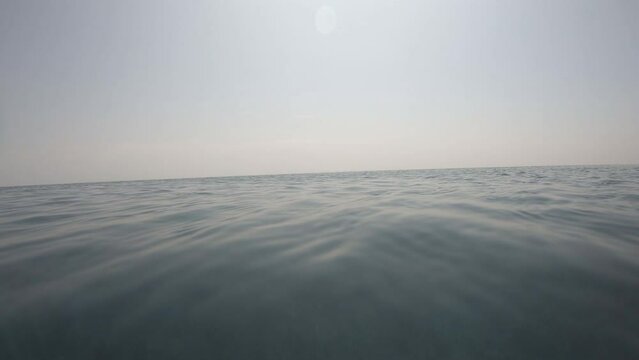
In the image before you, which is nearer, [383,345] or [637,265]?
[383,345]

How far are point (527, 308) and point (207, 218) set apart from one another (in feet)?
19.1

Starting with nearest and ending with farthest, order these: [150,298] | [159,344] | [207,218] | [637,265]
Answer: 1. [159,344]
2. [150,298]
3. [637,265]
4. [207,218]

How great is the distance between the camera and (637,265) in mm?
2695

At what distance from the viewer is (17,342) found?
1.73 meters

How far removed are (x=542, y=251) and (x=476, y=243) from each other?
2.34ft

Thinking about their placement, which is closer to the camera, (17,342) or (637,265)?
(17,342)

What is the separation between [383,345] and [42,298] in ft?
10.1

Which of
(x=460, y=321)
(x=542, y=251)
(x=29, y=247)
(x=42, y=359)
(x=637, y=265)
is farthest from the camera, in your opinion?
(x=29, y=247)

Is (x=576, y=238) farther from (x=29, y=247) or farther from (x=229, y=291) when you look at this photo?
(x=29, y=247)

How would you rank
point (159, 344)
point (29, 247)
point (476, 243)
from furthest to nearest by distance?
point (29, 247), point (476, 243), point (159, 344)

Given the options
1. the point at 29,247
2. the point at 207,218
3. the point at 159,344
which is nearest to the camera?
the point at 159,344

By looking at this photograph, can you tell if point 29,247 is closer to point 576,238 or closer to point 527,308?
point 527,308

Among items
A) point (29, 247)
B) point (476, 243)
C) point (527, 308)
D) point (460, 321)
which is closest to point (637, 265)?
point (476, 243)

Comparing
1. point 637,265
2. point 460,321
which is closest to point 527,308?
point 460,321
